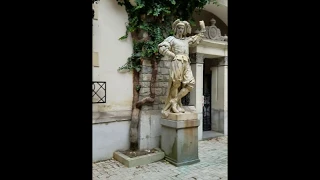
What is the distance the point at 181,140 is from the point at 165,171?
64cm

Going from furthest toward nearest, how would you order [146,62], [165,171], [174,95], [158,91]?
1. [158,91]
2. [146,62]
3. [174,95]
4. [165,171]

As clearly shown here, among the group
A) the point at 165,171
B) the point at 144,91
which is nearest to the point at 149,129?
the point at 144,91

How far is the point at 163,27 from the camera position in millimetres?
5438

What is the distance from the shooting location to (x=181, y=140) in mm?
4500

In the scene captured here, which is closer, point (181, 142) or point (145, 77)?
point (181, 142)

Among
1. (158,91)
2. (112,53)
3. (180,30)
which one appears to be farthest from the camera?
(158,91)

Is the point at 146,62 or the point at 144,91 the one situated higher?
the point at 146,62

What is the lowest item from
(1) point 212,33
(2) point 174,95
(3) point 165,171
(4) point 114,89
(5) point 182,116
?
(3) point 165,171

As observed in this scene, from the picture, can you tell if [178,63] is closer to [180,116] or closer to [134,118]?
[180,116]

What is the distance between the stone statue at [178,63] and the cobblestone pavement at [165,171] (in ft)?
3.32

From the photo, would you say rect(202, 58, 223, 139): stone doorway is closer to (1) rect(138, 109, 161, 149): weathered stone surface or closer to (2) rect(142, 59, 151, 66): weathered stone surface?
(1) rect(138, 109, 161, 149): weathered stone surface

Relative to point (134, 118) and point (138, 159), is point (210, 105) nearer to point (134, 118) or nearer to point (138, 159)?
point (134, 118)
